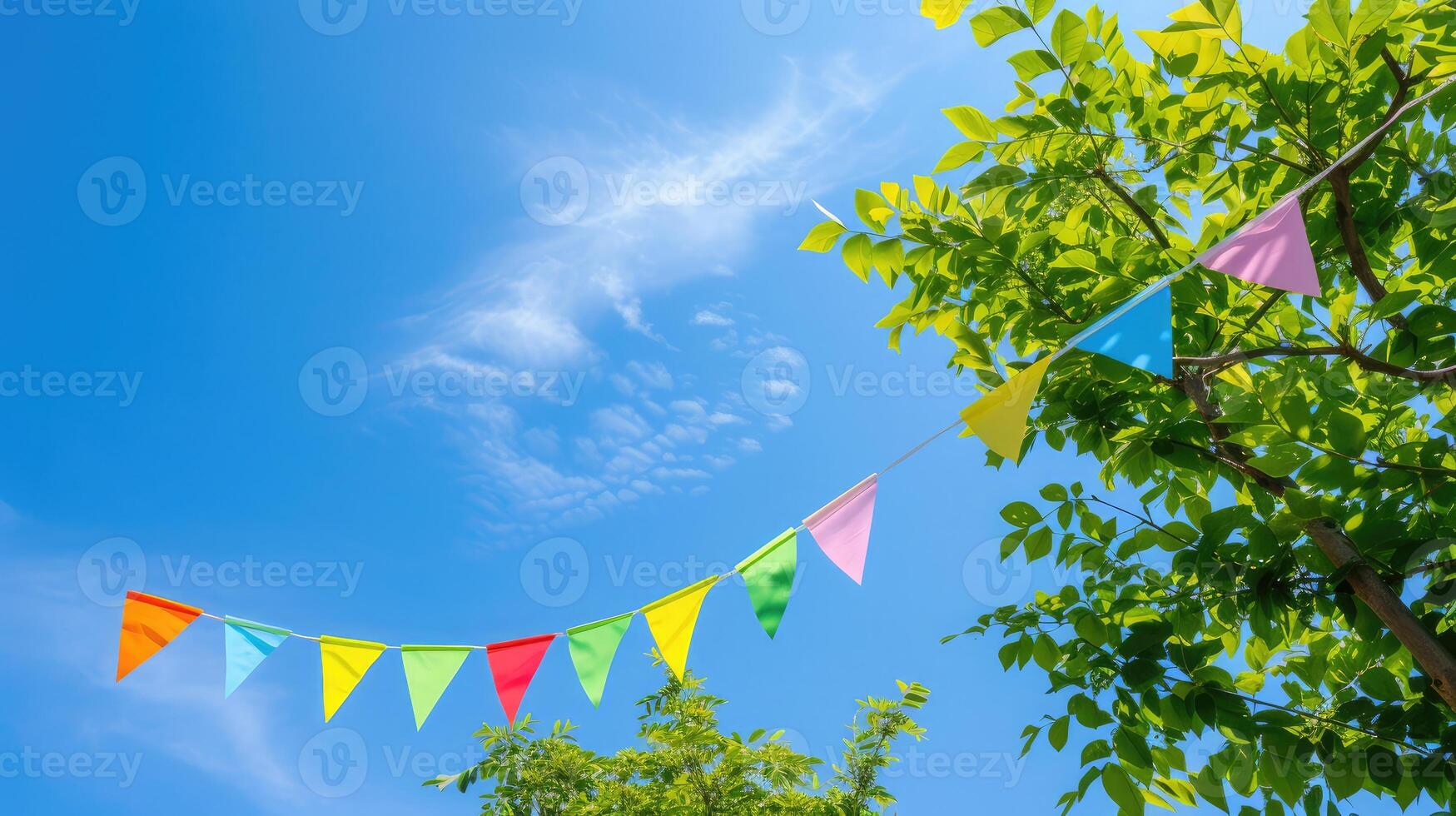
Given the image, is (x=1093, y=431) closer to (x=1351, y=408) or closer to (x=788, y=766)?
(x=1351, y=408)

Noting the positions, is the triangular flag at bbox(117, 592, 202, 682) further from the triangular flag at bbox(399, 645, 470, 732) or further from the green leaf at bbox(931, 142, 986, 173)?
the green leaf at bbox(931, 142, 986, 173)

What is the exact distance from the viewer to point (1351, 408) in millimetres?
3271

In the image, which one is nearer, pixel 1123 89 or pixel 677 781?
pixel 1123 89

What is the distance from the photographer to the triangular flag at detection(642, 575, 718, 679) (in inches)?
141

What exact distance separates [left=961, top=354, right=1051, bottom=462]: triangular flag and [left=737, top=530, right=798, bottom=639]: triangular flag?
0.99m

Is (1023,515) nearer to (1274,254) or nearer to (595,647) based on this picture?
(1274,254)

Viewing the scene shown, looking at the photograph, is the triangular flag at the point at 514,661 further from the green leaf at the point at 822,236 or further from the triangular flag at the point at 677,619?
the green leaf at the point at 822,236

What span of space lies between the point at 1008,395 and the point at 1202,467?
2.98 ft

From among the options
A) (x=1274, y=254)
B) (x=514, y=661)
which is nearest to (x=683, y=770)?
(x=514, y=661)

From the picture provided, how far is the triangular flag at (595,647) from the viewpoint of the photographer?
12.2 ft

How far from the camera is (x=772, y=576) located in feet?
11.2

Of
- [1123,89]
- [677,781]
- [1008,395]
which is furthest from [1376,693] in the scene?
[677,781]

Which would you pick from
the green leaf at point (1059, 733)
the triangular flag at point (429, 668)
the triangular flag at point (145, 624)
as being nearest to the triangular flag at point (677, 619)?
the triangular flag at point (429, 668)

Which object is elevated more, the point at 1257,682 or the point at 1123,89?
the point at 1123,89
